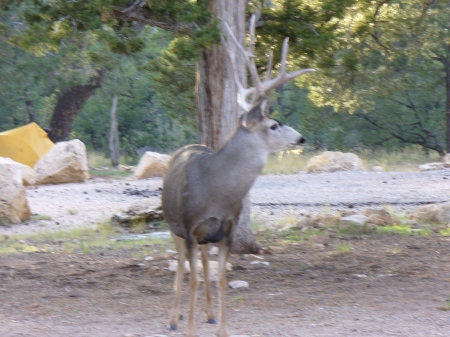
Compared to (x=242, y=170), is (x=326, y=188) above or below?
below

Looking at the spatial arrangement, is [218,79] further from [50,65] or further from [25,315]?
[50,65]

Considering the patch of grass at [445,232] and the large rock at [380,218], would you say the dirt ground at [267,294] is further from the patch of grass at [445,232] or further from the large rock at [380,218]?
the large rock at [380,218]

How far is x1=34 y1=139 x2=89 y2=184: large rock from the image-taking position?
1936 centimetres

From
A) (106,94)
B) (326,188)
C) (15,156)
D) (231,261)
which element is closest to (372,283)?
(231,261)

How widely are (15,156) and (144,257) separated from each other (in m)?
13.9

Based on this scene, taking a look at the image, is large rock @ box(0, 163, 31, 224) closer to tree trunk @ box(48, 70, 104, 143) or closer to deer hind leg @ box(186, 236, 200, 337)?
deer hind leg @ box(186, 236, 200, 337)

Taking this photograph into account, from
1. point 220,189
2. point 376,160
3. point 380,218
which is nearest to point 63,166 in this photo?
point 380,218

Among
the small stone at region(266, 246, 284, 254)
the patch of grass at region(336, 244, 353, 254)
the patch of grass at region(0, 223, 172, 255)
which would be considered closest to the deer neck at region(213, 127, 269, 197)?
the small stone at region(266, 246, 284, 254)

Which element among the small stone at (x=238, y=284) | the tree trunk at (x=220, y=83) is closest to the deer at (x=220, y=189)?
the small stone at (x=238, y=284)

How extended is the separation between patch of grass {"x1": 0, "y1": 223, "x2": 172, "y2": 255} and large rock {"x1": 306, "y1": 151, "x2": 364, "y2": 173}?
35.1 feet

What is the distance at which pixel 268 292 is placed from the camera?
24.9ft

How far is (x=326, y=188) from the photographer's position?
16781 mm

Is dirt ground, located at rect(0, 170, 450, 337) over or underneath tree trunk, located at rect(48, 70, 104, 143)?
underneath

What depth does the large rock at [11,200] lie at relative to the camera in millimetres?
12266
